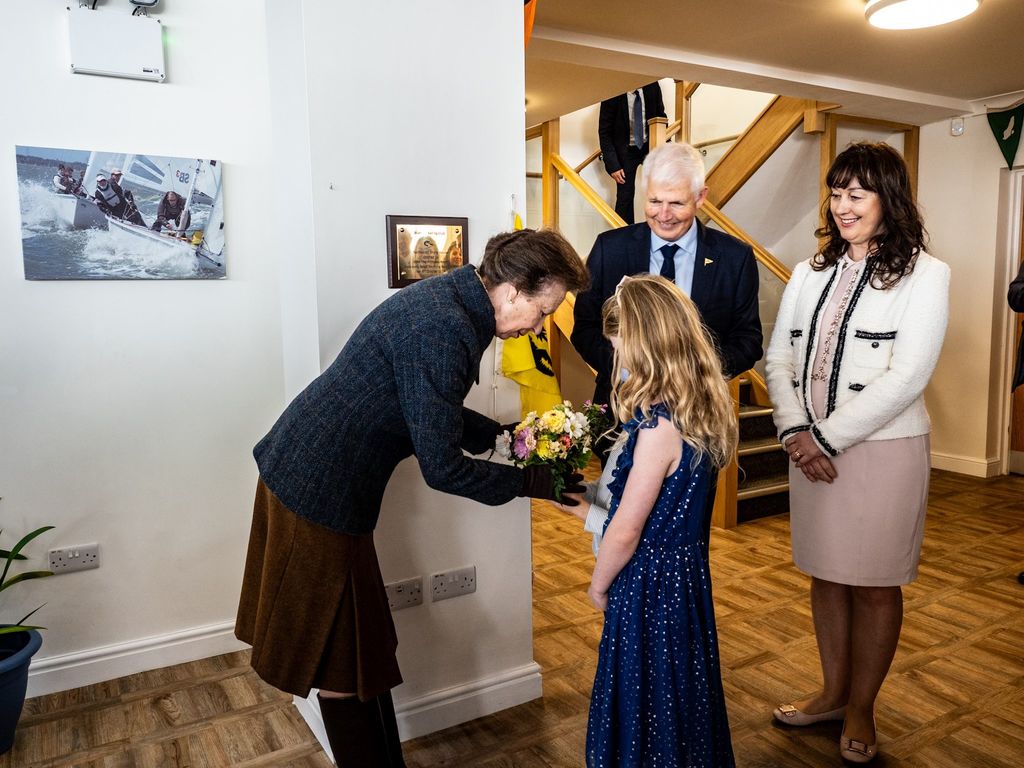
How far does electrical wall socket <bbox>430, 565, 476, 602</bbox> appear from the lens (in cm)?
244

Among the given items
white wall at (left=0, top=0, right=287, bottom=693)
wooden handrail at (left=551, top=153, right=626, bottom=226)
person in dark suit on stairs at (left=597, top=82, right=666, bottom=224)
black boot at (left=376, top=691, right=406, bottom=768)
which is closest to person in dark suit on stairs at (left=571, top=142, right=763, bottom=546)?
black boot at (left=376, top=691, right=406, bottom=768)

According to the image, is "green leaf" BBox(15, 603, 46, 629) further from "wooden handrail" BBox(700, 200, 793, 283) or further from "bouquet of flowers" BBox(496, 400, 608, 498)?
"wooden handrail" BBox(700, 200, 793, 283)

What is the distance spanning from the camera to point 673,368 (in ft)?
5.47

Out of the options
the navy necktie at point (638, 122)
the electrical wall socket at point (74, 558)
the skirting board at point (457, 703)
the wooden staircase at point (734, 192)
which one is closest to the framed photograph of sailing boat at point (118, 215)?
the electrical wall socket at point (74, 558)

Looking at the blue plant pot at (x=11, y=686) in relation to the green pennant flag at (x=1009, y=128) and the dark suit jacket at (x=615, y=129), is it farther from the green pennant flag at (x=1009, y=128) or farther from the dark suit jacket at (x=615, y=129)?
the green pennant flag at (x=1009, y=128)

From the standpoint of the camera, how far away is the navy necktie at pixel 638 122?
20.2 feet

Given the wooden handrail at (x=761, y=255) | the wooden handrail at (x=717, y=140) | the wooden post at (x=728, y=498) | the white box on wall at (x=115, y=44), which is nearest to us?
the white box on wall at (x=115, y=44)

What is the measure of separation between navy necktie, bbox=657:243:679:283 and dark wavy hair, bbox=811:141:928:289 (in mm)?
486

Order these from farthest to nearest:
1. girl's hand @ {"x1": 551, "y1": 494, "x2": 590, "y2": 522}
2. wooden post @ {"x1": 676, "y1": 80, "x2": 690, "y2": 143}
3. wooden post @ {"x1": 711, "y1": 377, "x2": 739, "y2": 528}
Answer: wooden post @ {"x1": 676, "y1": 80, "x2": 690, "y2": 143} < wooden post @ {"x1": 711, "y1": 377, "x2": 739, "y2": 528} < girl's hand @ {"x1": 551, "y1": 494, "x2": 590, "y2": 522}

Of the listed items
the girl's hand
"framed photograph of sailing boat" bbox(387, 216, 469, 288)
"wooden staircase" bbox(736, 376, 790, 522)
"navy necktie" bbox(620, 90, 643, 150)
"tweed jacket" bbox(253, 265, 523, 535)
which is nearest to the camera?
"tweed jacket" bbox(253, 265, 523, 535)

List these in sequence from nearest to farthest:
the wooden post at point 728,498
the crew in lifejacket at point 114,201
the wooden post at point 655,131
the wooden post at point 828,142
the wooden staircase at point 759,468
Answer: the crew in lifejacket at point 114,201 → the wooden post at point 728,498 → the wooden staircase at point 759,468 → the wooden post at point 828,142 → the wooden post at point 655,131

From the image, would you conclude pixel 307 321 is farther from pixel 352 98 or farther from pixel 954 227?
pixel 954 227

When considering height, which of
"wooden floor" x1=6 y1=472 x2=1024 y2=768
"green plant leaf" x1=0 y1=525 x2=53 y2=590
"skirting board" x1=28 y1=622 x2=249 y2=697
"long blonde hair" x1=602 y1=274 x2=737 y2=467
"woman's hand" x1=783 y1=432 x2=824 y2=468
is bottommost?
"wooden floor" x1=6 y1=472 x2=1024 y2=768

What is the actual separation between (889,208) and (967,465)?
177 inches
